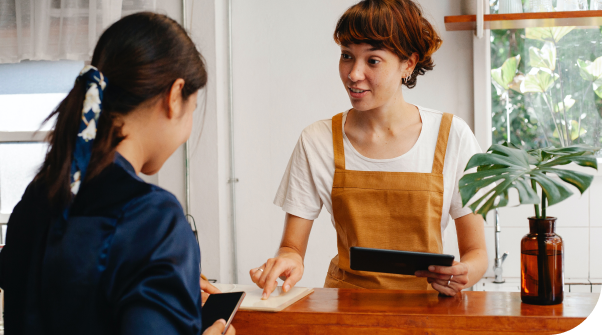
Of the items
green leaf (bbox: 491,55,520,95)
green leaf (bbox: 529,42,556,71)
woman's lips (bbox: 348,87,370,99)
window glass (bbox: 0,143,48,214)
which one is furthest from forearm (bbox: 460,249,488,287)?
window glass (bbox: 0,143,48,214)

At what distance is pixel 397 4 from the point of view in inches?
58.7

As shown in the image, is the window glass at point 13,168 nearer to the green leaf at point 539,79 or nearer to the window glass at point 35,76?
the window glass at point 35,76

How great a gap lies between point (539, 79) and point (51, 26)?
2.35m

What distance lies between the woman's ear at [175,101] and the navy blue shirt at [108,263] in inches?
4.9

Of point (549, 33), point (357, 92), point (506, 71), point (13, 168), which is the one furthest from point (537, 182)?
point (13, 168)

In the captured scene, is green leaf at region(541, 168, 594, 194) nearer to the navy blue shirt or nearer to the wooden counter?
the wooden counter

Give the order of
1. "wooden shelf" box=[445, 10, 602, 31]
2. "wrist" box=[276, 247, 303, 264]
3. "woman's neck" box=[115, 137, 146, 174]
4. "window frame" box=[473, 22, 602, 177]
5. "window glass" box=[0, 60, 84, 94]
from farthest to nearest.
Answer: "window glass" box=[0, 60, 84, 94] → "window frame" box=[473, 22, 602, 177] → "wooden shelf" box=[445, 10, 602, 31] → "wrist" box=[276, 247, 303, 264] → "woman's neck" box=[115, 137, 146, 174]

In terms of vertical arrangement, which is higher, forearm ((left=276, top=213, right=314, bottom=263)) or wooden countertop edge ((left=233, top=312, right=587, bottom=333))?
forearm ((left=276, top=213, right=314, bottom=263))

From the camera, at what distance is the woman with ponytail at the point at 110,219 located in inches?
26.8

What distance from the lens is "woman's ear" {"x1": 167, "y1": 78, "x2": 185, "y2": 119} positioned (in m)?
0.81

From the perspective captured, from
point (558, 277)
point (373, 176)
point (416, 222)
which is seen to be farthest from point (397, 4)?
point (558, 277)

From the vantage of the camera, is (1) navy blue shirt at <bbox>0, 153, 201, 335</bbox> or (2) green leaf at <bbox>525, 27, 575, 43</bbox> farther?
(2) green leaf at <bbox>525, 27, 575, 43</bbox>

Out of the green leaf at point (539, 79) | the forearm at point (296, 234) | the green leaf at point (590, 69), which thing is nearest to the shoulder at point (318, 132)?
the forearm at point (296, 234)

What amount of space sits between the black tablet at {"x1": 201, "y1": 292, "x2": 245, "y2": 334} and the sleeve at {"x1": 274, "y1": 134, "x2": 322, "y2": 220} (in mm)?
566
